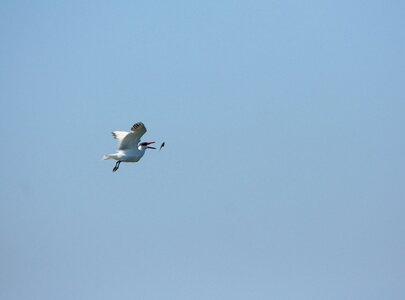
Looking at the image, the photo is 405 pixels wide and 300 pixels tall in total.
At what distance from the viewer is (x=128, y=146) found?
196 ft

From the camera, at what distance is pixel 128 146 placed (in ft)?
196

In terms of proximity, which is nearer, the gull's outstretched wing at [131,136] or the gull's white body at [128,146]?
the gull's outstretched wing at [131,136]

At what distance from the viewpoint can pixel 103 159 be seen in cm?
5912

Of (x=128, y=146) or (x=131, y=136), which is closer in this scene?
(x=131, y=136)

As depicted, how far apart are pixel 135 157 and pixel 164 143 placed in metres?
1.55

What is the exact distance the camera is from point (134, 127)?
57.9 m

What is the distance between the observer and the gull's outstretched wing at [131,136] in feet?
190

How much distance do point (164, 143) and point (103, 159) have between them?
308 centimetres

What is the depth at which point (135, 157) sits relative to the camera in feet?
197

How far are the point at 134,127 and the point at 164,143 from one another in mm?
3166

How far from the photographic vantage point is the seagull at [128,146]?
58.5m

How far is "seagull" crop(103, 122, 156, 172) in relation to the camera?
192 ft

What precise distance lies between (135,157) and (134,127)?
8.08 feet

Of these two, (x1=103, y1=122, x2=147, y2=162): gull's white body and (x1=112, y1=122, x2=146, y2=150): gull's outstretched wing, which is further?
(x1=103, y1=122, x2=147, y2=162): gull's white body
